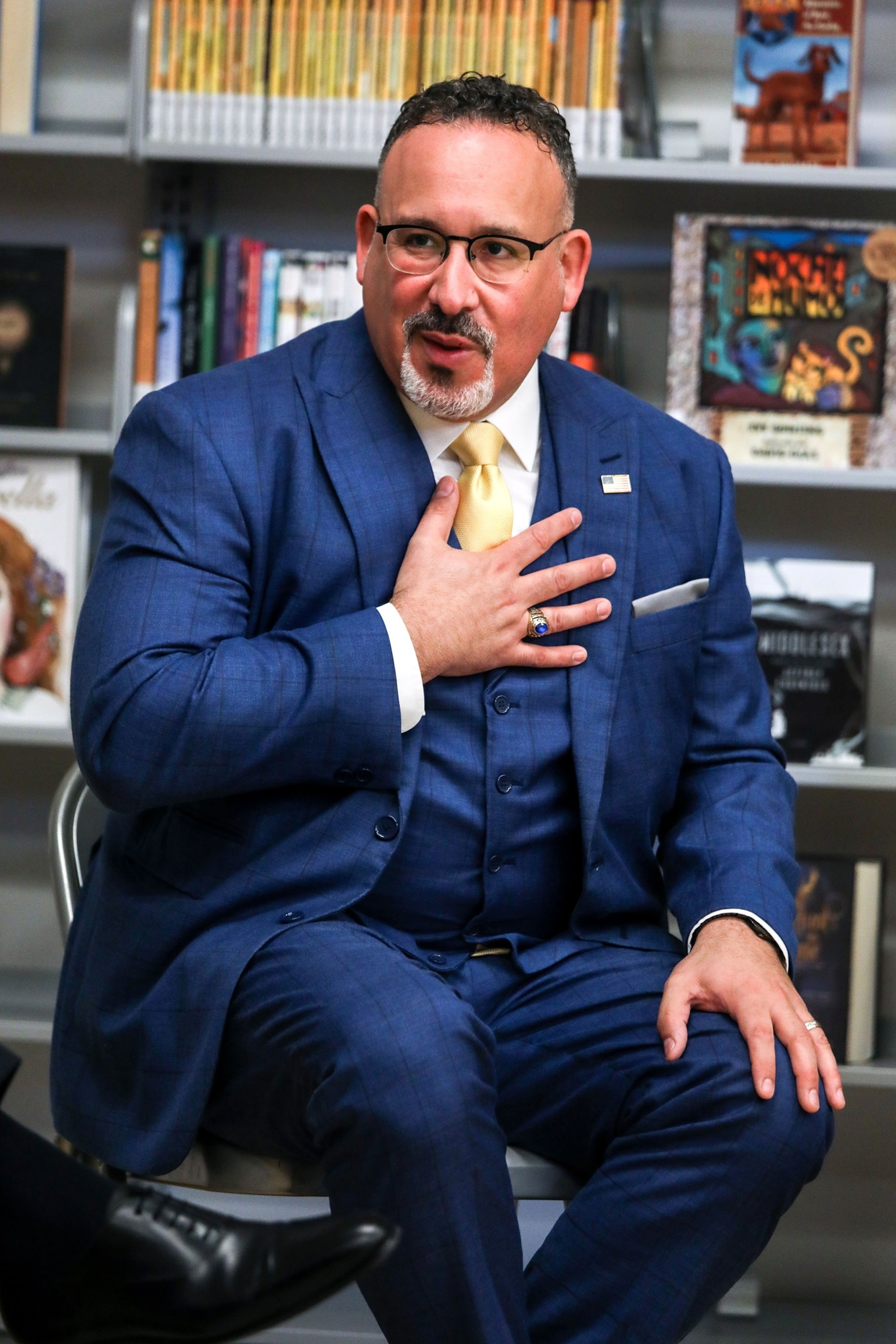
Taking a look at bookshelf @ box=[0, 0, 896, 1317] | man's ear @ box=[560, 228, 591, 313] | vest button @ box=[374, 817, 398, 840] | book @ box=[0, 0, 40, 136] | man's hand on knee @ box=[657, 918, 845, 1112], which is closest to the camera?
man's hand on knee @ box=[657, 918, 845, 1112]

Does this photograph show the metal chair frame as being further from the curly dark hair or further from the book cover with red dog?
the book cover with red dog

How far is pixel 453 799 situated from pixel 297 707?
0.21m

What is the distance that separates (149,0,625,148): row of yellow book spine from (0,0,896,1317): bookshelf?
0.20m

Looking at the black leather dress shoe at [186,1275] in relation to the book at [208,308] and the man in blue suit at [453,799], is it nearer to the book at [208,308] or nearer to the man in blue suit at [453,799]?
the man in blue suit at [453,799]

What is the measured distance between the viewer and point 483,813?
4.83 feet

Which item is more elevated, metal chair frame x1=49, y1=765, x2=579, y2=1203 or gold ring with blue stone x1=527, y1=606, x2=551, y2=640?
gold ring with blue stone x1=527, y1=606, x2=551, y2=640

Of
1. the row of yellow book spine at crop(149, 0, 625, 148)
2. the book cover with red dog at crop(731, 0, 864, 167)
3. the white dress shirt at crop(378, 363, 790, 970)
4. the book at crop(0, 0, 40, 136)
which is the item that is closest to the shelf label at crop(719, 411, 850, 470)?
the book cover with red dog at crop(731, 0, 864, 167)

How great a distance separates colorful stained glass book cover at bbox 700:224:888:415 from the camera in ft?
7.51

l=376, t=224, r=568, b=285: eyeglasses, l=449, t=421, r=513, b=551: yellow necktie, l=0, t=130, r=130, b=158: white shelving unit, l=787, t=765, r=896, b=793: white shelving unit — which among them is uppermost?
l=0, t=130, r=130, b=158: white shelving unit

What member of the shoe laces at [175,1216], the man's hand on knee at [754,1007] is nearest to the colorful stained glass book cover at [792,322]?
the man's hand on knee at [754,1007]

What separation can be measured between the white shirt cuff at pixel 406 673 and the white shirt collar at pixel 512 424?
0.26m

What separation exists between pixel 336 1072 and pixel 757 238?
5.21 ft

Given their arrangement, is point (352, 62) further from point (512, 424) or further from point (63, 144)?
point (512, 424)

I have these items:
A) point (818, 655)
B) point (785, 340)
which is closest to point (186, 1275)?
point (818, 655)
